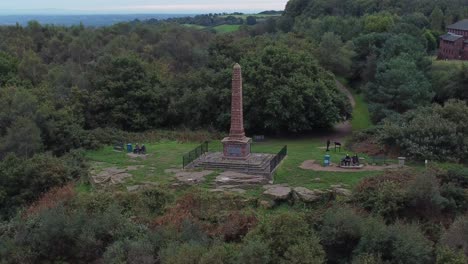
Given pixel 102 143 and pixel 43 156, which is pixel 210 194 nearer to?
pixel 43 156

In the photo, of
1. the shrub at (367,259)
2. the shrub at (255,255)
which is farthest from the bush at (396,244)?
the shrub at (255,255)

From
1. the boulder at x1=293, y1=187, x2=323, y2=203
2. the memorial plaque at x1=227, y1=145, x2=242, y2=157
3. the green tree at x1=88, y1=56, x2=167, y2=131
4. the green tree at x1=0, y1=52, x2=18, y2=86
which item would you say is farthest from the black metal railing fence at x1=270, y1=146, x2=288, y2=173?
the green tree at x1=0, y1=52, x2=18, y2=86

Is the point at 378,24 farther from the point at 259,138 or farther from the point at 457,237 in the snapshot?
the point at 457,237

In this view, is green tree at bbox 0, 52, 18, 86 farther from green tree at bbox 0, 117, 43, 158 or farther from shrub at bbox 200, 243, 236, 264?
shrub at bbox 200, 243, 236, 264

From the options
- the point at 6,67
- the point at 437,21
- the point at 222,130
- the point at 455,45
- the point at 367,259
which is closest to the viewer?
the point at 367,259

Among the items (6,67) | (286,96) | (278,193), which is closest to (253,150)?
(286,96)

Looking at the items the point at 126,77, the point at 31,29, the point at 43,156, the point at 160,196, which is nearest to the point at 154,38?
the point at 31,29
